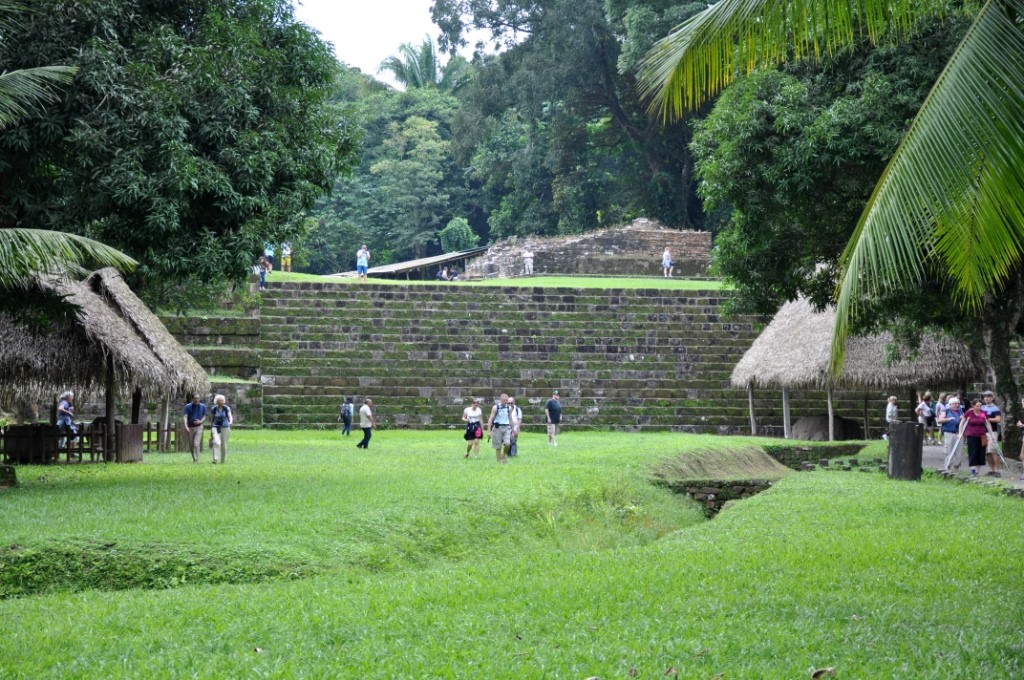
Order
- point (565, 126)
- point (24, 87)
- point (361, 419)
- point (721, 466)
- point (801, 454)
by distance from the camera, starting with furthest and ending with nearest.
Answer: point (565, 126) → point (801, 454) → point (361, 419) → point (721, 466) → point (24, 87)

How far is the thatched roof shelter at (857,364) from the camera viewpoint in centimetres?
2298

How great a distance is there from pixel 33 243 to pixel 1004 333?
12.8m

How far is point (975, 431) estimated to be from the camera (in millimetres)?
15484

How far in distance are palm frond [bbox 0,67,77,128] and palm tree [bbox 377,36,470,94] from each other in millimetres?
50259

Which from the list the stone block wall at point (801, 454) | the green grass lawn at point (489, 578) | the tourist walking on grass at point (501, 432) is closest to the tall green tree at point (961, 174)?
the green grass lawn at point (489, 578)

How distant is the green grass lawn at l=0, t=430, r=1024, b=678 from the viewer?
5.69 meters

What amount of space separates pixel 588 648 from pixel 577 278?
31.2 meters

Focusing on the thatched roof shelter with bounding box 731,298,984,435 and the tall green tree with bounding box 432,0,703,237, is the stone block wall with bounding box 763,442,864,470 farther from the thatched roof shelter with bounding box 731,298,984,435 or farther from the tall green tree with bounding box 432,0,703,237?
the tall green tree with bounding box 432,0,703,237

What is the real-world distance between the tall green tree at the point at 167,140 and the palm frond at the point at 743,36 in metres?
6.40

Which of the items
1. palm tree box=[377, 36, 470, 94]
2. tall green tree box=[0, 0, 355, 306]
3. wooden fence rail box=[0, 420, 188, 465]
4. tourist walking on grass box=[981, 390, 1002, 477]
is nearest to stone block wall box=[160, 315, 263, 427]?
wooden fence rail box=[0, 420, 188, 465]

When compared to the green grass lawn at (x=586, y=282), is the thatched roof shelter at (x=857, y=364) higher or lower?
lower

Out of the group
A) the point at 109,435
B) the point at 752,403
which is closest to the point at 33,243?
the point at 109,435

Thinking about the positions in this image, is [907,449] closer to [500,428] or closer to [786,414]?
[500,428]

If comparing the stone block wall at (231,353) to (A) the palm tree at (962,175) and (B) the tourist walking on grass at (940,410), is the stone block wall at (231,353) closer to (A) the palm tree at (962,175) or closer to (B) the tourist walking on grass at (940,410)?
(B) the tourist walking on grass at (940,410)
